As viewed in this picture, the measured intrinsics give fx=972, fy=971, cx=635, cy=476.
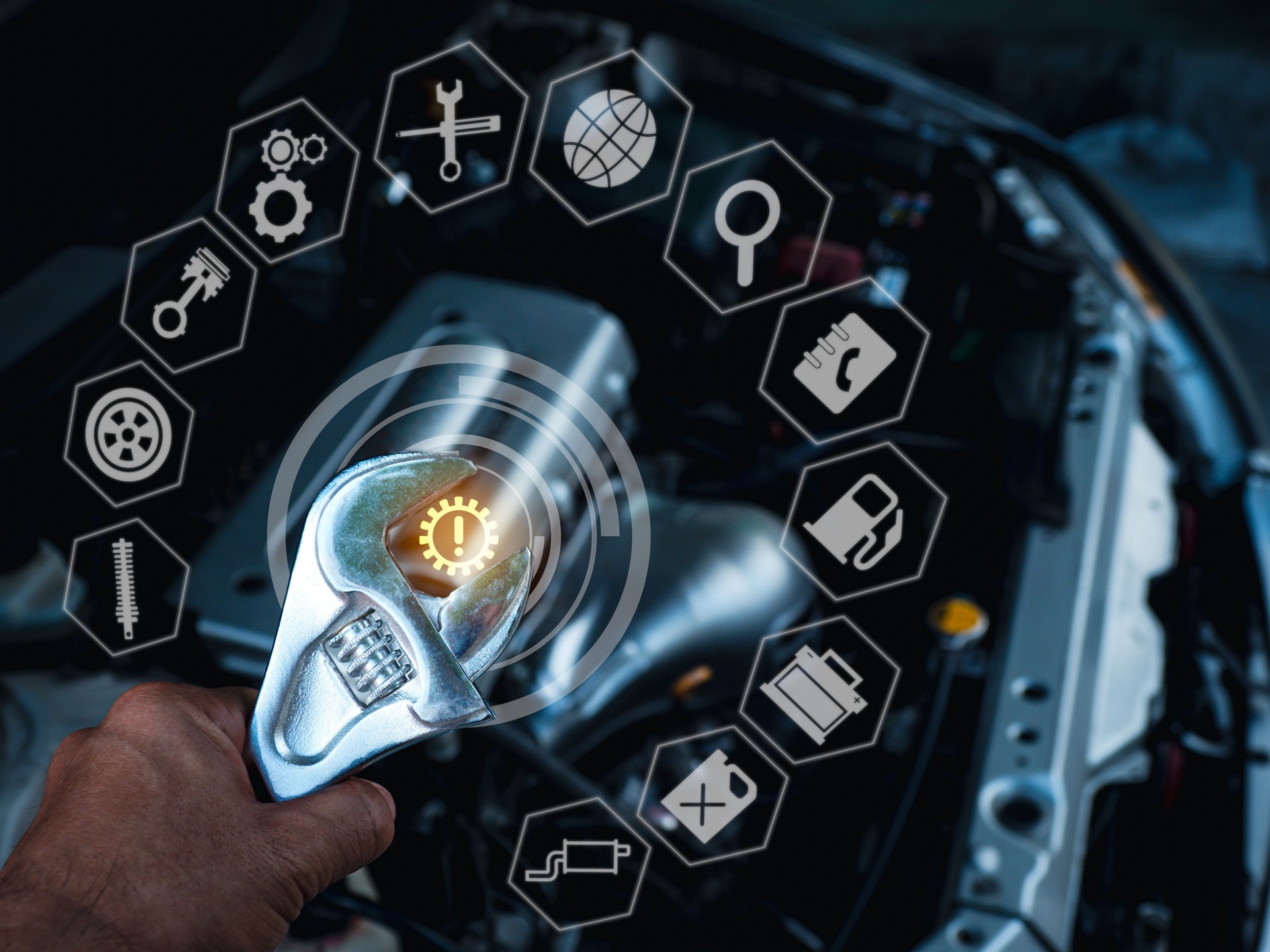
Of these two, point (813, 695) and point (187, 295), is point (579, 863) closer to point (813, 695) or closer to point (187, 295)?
point (813, 695)

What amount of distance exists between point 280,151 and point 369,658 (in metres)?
0.64

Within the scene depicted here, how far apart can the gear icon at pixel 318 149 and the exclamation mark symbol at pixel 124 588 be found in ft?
1.35

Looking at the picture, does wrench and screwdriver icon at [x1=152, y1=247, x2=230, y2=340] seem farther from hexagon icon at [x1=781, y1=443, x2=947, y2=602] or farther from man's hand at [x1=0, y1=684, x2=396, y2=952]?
hexagon icon at [x1=781, y1=443, x2=947, y2=602]

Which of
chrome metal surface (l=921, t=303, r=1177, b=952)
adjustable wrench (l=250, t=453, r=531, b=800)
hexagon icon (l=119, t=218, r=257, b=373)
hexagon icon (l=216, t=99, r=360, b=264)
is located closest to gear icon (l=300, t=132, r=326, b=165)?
hexagon icon (l=216, t=99, r=360, b=264)

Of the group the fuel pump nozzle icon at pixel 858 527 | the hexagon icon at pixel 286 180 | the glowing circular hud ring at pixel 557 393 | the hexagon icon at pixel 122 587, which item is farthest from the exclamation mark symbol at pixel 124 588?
the fuel pump nozzle icon at pixel 858 527

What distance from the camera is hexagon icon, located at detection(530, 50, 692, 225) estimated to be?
121cm

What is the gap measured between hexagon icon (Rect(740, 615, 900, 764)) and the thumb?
0.49 metres

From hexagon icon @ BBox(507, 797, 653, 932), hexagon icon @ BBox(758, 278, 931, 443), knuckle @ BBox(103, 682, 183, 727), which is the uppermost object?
hexagon icon @ BBox(758, 278, 931, 443)

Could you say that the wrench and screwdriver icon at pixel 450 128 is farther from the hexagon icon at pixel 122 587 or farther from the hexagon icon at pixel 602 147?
the hexagon icon at pixel 122 587

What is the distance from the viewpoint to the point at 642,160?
1248 mm

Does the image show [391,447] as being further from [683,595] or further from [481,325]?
[683,595]

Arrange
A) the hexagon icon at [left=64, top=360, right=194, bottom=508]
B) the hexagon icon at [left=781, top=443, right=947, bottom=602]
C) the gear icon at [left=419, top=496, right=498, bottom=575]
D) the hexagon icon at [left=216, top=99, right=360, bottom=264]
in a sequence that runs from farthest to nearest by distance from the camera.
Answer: the hexagon icon at [left=781, top=443, right=947, bottom=602]
the hexagon icon at [left=216, top=99, right=360, bottom=264]
the hexagon icon at [left=64, top=360, right=194, bottom=508]
the gear icon at [left=419, top=496, right=498, bottom=575]

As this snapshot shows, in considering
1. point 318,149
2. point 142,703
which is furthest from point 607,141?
point 142,703

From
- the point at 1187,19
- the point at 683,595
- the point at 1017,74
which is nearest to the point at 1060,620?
the point at 683,595
